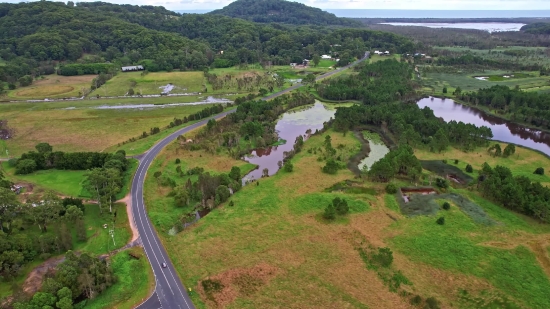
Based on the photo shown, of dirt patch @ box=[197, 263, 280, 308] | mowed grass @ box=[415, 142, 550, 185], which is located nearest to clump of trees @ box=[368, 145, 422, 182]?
mowed grass @ box=[415, 142, 550, 185]

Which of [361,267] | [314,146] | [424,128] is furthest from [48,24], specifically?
→ [361,267]

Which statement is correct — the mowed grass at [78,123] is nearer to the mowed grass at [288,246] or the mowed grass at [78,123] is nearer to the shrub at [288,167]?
the mowed grass at [288,246]

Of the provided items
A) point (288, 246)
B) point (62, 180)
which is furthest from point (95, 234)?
point (288, 246)

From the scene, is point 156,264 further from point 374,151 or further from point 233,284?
point 374,151

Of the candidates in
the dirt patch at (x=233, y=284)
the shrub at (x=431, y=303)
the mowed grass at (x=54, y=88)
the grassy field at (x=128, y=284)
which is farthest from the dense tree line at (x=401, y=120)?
the mowed grass at (x=54, y=88)

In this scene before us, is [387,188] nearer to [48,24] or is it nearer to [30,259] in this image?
[30,259]
